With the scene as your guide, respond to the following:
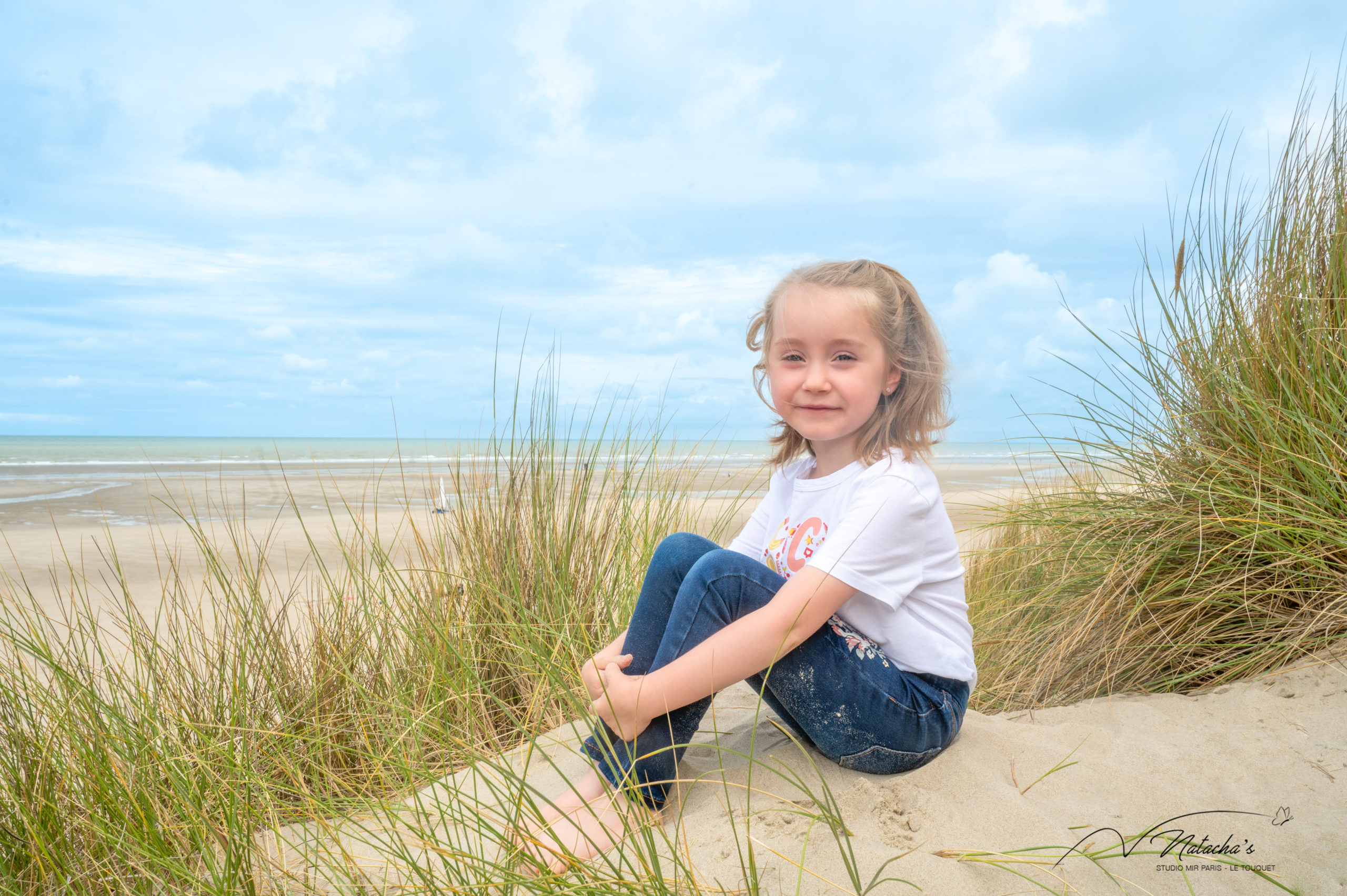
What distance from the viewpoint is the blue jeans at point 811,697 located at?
5.28 ft

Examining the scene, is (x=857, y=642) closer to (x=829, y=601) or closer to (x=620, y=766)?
(x=829, y=601)

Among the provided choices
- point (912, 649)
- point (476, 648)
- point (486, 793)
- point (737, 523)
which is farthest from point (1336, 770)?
point (737, 523)

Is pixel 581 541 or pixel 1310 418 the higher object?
pixel 1310 418

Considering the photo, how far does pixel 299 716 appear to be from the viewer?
217 cm

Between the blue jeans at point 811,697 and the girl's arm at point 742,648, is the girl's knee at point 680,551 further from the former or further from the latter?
the girl's arm at point 742,648

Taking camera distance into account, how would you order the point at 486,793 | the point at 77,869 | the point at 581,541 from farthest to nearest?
the point at 581,541
the point at 486,793
the point at 77,869

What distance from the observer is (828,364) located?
184cm

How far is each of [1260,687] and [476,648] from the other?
7.02ft

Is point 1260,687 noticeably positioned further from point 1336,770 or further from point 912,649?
point 912,649

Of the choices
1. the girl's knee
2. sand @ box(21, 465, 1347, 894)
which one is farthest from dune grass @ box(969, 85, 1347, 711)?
the girl's knee

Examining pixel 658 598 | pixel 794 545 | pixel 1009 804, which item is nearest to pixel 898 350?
pixel 794 545

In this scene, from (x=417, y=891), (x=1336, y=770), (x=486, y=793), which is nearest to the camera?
(x=417, y=891)

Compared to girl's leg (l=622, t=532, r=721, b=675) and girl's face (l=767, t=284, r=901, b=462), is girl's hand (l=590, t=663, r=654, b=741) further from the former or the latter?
girl's face (l=767, t=284, r=901, b=462)

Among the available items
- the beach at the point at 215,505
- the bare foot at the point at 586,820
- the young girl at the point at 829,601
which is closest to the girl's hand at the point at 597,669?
the young girl at the point at 829,601
